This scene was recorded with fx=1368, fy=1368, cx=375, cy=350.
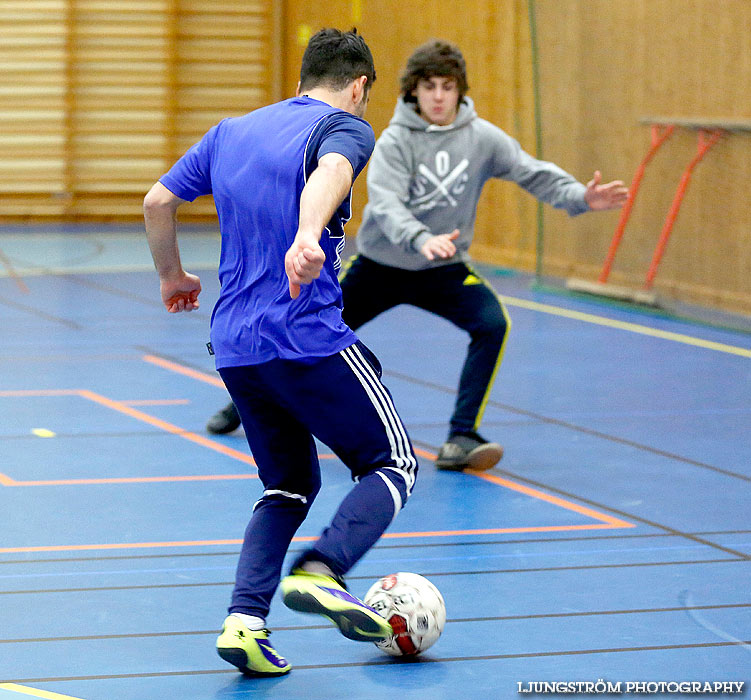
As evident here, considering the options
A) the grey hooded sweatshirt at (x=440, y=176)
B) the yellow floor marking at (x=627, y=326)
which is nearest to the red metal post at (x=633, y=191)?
the yellow floor marking at (x=627, y=326)

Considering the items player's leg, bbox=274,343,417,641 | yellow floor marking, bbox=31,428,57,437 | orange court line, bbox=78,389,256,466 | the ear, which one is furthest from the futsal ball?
yellow floor marking, bbox=31,428,57,437

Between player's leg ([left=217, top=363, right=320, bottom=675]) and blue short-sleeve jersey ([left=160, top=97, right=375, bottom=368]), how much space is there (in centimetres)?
10

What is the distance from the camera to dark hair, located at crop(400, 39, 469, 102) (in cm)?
574

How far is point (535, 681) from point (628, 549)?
1.33 metres

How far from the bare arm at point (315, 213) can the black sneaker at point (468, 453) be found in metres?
2.65

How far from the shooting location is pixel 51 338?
9.25m

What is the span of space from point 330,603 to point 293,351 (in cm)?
63

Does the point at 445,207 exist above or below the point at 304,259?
below

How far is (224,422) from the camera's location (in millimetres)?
6480

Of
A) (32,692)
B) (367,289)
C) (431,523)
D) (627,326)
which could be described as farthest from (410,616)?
(627,326)

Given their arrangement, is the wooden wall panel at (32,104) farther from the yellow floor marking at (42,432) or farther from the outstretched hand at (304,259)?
the outstretched hand at (304,259)

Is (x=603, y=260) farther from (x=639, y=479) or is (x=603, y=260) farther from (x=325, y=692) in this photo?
(x=325, y=692)

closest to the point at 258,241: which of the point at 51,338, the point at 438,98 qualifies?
the point at 438,98

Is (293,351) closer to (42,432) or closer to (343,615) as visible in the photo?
(343,615)
